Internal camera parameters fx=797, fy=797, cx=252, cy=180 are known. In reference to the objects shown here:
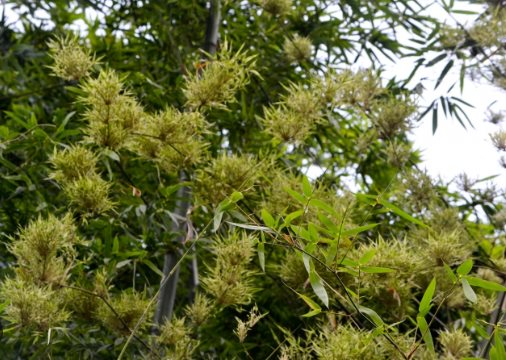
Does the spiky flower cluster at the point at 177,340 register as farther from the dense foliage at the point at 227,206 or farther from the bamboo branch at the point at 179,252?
the bamboo branch at the point at 179,252

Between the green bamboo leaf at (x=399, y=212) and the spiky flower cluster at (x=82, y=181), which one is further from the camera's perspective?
the spiky flower cluster at (x=82, y=181)

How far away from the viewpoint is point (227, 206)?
1066 mm

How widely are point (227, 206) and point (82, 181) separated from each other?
0.30m

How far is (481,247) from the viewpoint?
1.84m

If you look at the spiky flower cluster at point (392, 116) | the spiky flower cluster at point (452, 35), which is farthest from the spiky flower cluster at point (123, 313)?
the spiky flower cluster at point (452, 35)

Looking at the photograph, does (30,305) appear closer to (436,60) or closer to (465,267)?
(465,267)

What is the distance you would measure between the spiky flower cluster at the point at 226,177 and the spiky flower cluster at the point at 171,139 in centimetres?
4

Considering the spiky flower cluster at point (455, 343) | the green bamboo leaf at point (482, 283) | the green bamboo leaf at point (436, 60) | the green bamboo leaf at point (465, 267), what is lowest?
the spiky flower cluster at point (455, 343)

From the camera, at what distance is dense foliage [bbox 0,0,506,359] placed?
1.17 m

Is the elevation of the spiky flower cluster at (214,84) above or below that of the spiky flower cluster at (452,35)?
below

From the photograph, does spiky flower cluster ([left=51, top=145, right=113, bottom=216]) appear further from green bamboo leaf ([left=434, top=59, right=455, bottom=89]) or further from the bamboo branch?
green bamboo leaf ([left=434, top=59, right=455, bottom=89])

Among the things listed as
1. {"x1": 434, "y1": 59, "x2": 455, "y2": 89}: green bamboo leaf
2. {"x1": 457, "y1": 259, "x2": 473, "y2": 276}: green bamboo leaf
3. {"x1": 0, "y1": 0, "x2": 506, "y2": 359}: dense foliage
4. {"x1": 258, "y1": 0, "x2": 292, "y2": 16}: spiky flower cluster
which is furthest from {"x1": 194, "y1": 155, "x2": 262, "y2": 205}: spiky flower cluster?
{"x1": 434, "y1": 59, "x2": 455, "y2": 89}: green bamboo leaf

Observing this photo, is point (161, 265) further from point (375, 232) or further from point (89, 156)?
point (89, 156)

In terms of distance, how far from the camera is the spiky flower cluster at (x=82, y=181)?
4.13 feet
